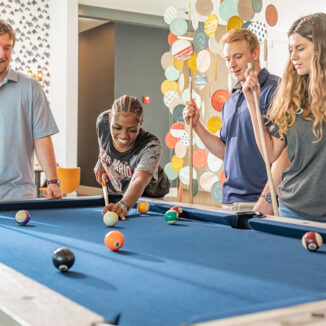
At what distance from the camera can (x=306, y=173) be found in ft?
6.68

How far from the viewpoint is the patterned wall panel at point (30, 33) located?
7.09 m

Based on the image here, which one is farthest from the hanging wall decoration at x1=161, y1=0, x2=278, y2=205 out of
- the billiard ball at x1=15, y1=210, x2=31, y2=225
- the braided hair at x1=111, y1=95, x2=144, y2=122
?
the billiard ball at x1=15, y1=210, x2=31, y2=225

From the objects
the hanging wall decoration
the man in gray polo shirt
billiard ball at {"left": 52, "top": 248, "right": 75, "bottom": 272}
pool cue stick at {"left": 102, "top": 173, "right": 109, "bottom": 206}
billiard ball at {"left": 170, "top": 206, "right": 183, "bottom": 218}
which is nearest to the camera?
billiard ball at {"left": 52, "top": 248, "right": 75, "bottom": 272}

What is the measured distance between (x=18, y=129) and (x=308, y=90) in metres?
1.55

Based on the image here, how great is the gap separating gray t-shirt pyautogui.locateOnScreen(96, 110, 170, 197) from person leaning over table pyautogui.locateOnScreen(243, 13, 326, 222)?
0.78m

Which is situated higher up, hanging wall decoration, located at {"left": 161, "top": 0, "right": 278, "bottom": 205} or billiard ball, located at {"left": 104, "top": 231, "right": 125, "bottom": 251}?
hanging wall decoration, located at {"left": 161, "top": 0, "right": 278, "bottom": 205}

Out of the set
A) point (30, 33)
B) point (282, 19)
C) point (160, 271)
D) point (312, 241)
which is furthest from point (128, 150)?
point (282, 19)

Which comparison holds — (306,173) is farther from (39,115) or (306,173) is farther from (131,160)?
(39,115)

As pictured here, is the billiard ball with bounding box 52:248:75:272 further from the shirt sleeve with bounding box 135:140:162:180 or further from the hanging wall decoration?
the hanging wall decoration

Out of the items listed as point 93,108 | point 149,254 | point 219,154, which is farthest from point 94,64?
point 149,254

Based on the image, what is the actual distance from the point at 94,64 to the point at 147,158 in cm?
718

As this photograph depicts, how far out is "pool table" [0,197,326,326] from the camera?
34.8 inches

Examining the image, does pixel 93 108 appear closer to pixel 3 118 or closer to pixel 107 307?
pixel 3 118

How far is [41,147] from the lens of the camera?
279cm
